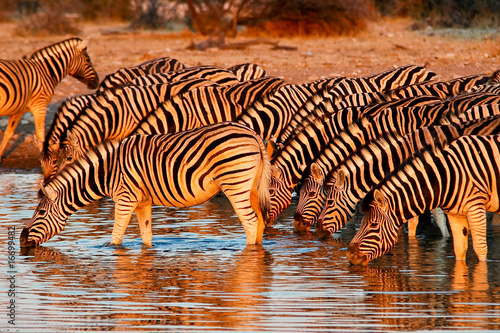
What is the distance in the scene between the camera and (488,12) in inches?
963

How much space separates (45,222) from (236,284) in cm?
244

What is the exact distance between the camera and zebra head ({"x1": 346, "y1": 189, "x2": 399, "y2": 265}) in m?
7.20

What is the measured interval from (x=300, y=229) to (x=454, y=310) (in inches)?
134

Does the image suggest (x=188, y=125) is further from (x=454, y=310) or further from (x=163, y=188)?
(x=454, y=310)

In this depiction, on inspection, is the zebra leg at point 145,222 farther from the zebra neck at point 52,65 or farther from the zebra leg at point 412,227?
the zebra neck at point 52,65

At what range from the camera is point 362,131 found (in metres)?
9.10

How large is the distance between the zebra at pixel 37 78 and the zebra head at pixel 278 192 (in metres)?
4.87

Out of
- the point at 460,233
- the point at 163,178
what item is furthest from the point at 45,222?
the point at 460,233

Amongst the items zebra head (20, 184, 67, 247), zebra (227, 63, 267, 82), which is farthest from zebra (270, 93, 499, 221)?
zebra (227, 63, 267, 82)

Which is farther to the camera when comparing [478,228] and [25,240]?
[25,240]

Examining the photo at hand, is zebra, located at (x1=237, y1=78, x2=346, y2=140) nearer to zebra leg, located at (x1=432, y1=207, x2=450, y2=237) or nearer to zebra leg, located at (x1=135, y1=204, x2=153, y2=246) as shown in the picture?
zebra leg, located at (x1=135, y1=204, x2=153, y2=246)

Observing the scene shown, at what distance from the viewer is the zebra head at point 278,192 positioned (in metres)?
9.48

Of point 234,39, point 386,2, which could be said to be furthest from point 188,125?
point 386,2

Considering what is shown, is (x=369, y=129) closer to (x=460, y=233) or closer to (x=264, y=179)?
(x=264, y=179)
